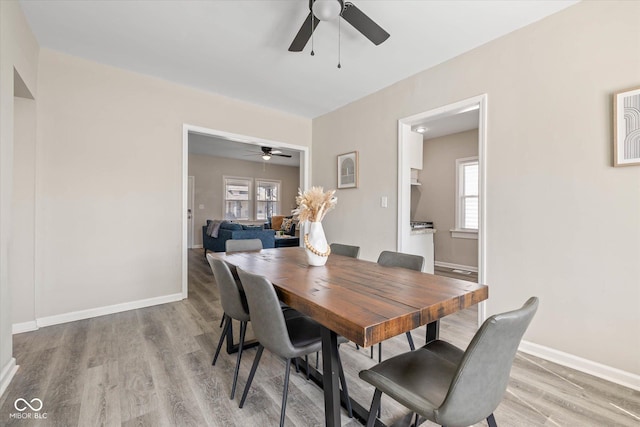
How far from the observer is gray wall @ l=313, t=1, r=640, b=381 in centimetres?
187

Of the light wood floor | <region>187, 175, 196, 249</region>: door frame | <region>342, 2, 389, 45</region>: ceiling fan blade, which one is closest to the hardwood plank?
the light wood floor

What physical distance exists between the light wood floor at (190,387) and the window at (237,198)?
5.64 m

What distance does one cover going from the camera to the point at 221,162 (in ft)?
25.9

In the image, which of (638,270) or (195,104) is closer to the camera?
(638,270)

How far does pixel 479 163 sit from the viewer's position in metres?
2.57

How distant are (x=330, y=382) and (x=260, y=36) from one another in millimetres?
2662

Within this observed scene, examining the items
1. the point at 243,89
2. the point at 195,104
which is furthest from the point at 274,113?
the point at 195,104

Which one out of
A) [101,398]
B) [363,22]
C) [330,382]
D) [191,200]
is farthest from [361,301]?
[191,200]

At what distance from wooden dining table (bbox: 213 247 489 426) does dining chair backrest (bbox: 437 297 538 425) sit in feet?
0.75

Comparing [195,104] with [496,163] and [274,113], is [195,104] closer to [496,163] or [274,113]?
[274,113]

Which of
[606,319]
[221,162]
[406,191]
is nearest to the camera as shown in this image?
[606,319]

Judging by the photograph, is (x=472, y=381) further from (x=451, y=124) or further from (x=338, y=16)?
(x=451, y=124)

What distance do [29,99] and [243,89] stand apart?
80.0 inches
